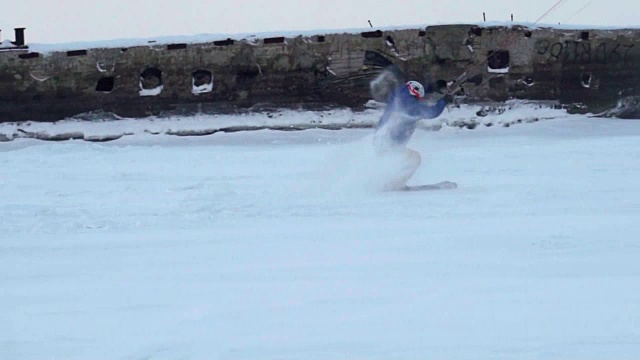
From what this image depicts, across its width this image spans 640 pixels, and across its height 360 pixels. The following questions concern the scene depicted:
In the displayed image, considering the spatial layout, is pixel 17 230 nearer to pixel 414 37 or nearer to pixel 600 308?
pixel 600 308

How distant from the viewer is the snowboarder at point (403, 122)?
10711 mm

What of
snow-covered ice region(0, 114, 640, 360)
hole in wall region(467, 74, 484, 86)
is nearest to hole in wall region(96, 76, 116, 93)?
hole in wall region(467, 74, 484, 86)

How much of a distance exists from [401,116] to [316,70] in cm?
901

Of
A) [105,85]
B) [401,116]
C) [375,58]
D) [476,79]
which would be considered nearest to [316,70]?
[375,58]

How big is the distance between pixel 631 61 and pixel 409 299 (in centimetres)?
1547

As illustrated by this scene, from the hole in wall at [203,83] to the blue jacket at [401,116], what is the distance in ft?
31.6

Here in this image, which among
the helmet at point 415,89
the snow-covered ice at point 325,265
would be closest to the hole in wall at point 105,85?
the snow-covered ice at point 325,265

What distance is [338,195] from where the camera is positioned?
10.1 metres

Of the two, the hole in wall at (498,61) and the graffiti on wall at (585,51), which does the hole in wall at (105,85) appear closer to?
the hole in wall at (498,61)

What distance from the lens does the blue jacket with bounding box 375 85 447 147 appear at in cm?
1083

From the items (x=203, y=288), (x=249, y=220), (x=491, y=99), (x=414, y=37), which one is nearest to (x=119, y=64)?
(x=414, y=37)

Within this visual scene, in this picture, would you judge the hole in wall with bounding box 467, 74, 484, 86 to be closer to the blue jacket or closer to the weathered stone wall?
the weathered stone wall

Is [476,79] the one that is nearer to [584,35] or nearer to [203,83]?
[584,35]

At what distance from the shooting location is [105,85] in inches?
800
